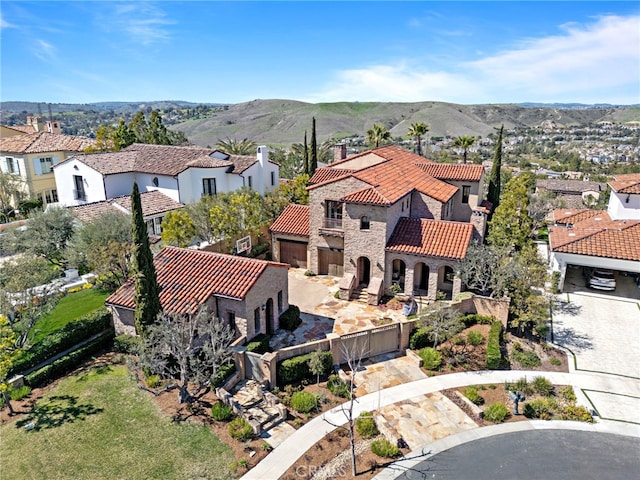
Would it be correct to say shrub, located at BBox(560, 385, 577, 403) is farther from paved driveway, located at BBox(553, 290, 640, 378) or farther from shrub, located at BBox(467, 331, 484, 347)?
shrub, located at BBox(467, 331, 484, 347)

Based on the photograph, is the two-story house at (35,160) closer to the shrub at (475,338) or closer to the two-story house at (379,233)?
the two-story house at (379,233)

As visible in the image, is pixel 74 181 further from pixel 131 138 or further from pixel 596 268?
pixel 596 268

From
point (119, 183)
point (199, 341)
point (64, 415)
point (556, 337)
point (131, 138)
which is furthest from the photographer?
point (131, 138)

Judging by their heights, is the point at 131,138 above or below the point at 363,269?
above

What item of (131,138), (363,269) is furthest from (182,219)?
(131,138)

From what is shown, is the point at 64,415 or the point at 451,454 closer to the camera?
the point at 451,454

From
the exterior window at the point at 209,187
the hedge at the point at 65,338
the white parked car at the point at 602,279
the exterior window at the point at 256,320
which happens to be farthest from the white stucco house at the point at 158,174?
the white parked car at the point at 602,279
